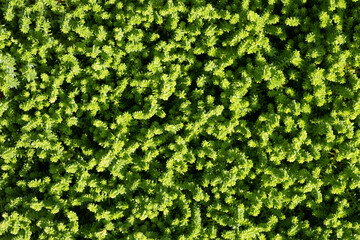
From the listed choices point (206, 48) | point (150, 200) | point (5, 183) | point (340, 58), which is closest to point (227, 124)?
point (206, 48)

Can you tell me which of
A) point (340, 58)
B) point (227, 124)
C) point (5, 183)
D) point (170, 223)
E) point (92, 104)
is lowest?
point (170, 223)

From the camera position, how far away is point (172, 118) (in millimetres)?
4578

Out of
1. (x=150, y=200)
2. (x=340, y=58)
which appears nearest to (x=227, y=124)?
(x=150, y=200)

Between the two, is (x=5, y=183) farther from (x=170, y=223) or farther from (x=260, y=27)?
(x=260, y=27)

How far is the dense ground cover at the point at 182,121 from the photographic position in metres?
4.36

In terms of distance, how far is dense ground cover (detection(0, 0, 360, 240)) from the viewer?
4.36m

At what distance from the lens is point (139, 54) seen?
15.7 ft

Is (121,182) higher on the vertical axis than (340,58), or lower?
lower

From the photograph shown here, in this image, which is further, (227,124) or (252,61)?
(252,61)

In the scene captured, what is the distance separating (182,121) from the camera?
4.55 metres

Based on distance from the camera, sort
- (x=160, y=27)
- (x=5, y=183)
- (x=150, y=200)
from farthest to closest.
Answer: (x=160, y=27), (x=5, y=183), (x=150, y=200)

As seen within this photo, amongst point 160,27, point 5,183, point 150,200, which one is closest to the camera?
point 150,200

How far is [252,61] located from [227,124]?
3.24 ft

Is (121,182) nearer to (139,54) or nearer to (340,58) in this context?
(139,54)
